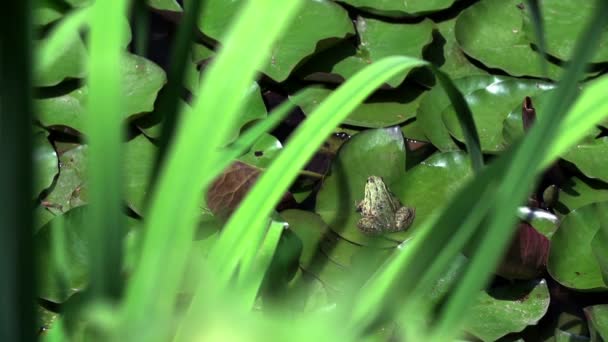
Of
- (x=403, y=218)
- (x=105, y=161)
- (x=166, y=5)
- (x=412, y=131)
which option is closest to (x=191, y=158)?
(x=105, y=161)

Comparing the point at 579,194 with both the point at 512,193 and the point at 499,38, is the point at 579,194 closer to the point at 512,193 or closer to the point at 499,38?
the point at 499,38

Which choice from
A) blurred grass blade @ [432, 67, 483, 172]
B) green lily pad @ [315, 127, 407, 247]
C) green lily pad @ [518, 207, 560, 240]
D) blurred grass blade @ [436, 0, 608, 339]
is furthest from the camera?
green lily pad @ [315, 127, 407, 247]

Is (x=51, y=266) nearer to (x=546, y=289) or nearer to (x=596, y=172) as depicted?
(x=546, y=289)

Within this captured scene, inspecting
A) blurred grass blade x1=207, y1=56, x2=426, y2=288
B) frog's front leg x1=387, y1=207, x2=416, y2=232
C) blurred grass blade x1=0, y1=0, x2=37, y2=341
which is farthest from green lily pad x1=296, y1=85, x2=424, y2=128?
blurred grass blade x1=0, y1=0, x2=37, y2=341

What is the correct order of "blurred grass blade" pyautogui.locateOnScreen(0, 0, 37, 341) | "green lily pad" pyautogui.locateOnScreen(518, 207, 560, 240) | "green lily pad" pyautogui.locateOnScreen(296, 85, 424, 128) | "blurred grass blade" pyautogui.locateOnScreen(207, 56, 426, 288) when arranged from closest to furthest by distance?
"blurred grass blade" pyautogui.locateOnScreen(0, 0, 37, 341)
"blurred grass blade" pyautogui.locateOnScreen(207, 56, 426, 288)
"green lily pad" pyautogui.locateOnScreen(518, 207, 560, 240)
"green lily pad" pyautogui.locateOnScreen(296, 85, 424, 128)

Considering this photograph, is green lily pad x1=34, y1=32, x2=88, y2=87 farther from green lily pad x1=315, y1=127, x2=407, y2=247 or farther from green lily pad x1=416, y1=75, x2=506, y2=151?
green lily pad x1=416, y1=75, x2=506, y2=151

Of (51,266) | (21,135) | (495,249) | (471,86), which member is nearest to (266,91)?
(471,86)

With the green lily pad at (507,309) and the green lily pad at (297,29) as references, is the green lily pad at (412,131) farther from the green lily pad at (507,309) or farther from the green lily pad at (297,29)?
the green lily pad at (507,309)
